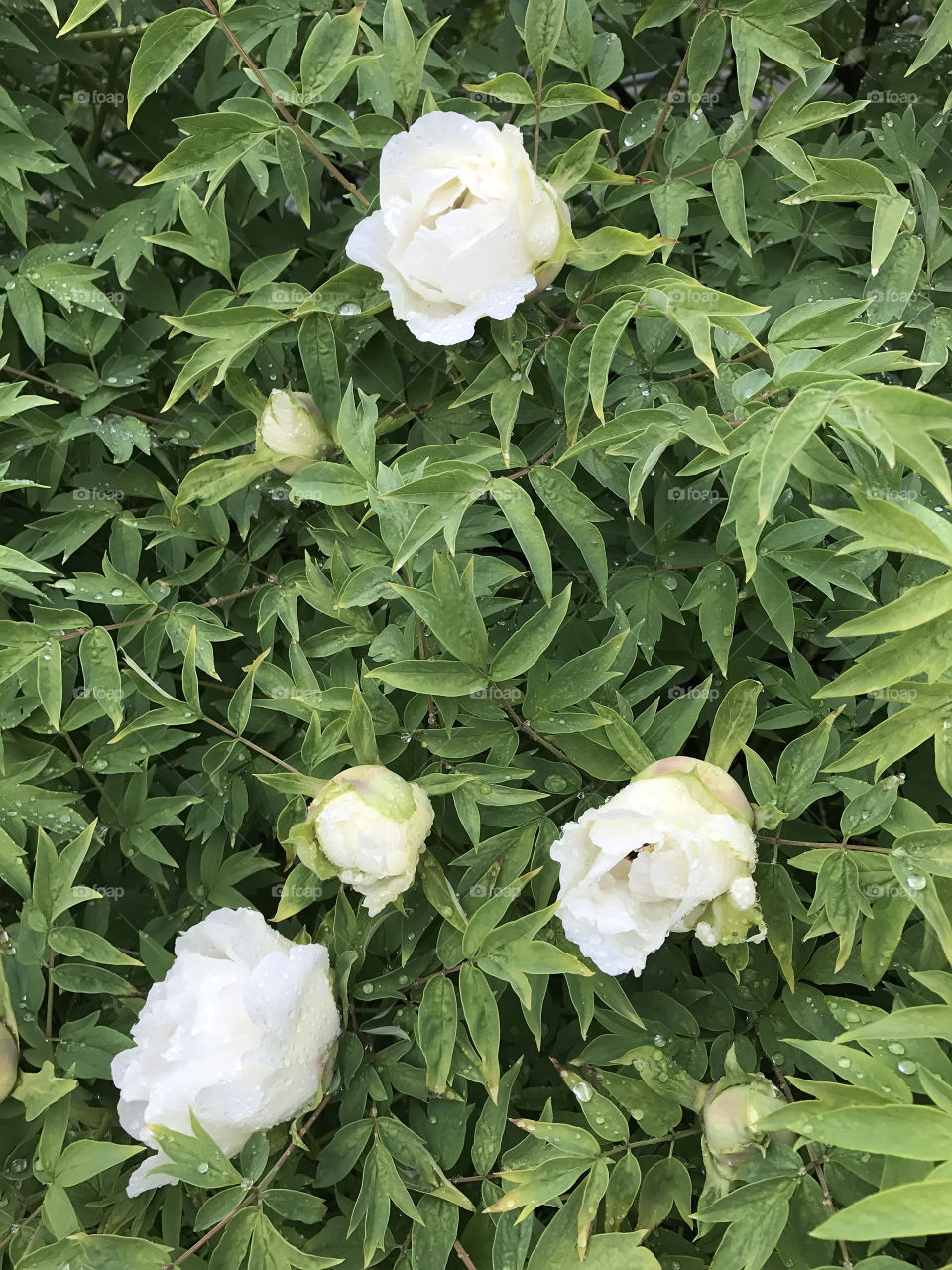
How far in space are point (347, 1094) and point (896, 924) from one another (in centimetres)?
38

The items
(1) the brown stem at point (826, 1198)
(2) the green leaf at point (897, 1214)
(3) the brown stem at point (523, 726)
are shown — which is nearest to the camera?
(2) the green leaf at point (897, 1214)

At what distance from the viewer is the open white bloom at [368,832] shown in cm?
58

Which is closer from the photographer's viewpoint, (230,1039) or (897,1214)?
(897,1214)

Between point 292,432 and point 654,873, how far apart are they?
415 mm

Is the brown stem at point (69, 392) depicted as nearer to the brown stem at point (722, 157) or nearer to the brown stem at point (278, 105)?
the brown stem at point (278, 105)

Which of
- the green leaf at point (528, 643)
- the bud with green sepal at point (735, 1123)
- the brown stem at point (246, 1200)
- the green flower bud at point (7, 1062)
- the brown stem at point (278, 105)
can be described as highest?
the brown stem at point (278, 105)

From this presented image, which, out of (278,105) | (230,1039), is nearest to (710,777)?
(230,1039)

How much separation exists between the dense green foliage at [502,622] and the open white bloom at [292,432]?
0.02 metres

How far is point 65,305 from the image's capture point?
2.68 feet

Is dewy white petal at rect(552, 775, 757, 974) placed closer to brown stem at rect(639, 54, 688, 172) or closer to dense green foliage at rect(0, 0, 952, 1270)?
dense green foliage at rect(0, 0, 952, 1270)

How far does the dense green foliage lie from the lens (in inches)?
23.3

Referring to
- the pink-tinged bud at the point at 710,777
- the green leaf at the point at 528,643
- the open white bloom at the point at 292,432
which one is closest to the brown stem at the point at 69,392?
A: the open white bloom at the point at 292,432

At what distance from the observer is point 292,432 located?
0.73 m

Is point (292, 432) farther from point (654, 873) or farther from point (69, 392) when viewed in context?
point (654, 873)
